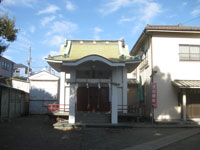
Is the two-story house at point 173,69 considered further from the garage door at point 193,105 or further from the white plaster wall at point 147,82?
the white plaster wall at point 147,82

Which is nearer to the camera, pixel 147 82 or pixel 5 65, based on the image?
pixel 147 82

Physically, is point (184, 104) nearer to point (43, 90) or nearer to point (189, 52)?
point (189, 52)

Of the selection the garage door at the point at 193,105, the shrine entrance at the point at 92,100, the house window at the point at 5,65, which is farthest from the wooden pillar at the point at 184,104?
the house window at the point at 5,65

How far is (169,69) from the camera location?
50.1ft

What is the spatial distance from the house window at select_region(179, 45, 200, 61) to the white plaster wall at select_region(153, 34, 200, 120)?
1.02 feet

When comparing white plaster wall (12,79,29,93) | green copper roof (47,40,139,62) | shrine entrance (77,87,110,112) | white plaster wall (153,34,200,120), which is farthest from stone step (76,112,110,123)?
white plaster wall (12,79,29,93)

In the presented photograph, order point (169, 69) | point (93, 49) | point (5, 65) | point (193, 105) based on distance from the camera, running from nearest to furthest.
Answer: point (193, 105)
point (169, 69)
point (93, 49)
point (5, 65)

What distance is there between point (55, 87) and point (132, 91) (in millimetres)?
9659

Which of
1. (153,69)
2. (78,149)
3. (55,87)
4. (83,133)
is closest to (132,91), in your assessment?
(153,69)

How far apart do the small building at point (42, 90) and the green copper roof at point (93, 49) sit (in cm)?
689

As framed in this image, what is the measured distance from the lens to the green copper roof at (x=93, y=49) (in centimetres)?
1672

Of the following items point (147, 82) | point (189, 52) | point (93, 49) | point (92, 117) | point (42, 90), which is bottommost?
point (92, 117)

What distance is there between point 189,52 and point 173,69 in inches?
80.3

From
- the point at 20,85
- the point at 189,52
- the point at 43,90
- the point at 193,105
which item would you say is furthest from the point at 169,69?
the point at 20,85
